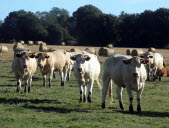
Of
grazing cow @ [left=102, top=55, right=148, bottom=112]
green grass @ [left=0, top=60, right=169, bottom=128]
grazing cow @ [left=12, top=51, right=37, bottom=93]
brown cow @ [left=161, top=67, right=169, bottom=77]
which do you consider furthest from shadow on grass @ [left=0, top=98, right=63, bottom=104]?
brown cow @ [left=161, top=67, right=169, bottom=77]

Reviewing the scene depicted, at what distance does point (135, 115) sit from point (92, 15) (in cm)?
8999

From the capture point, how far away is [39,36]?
102m

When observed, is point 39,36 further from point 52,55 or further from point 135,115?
point 135,115

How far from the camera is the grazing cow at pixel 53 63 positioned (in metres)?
21.5

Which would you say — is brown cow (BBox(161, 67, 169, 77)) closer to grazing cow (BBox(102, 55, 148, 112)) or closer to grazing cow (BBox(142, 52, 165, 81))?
grazing cow (BBox(142, 52, 165, 81))

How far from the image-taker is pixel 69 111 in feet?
43.2

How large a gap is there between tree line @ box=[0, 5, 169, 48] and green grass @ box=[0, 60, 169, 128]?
66692 mm

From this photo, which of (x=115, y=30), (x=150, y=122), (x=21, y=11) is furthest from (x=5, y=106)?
(x=21, y=11)

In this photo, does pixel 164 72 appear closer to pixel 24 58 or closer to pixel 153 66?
pixel 153 66

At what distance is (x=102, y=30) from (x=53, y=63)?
7096 centimetres

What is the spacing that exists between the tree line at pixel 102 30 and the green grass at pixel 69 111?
66692 millimetres

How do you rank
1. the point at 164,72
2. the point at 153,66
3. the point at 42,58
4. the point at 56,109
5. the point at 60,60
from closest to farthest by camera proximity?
the point at 56,109
the point at 42,58
the point at 60,60
the point at 164,72
the point at 153,66

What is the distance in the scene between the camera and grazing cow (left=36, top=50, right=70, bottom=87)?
70.4ft

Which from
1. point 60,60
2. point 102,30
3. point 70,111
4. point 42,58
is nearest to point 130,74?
point 70,111
